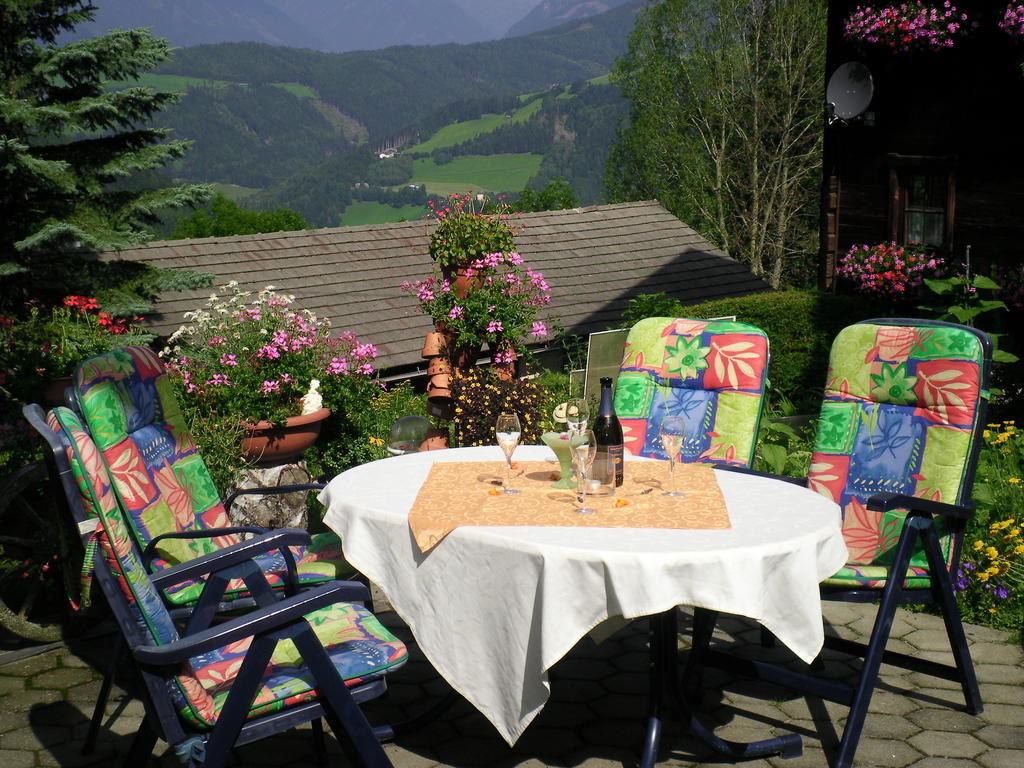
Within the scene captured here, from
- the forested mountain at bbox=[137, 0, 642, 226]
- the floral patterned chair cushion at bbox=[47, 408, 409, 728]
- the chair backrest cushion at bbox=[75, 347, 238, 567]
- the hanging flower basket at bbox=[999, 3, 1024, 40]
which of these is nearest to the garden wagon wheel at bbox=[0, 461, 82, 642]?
the chair backrest cushion at bbox=[75, 347, 238, 567]

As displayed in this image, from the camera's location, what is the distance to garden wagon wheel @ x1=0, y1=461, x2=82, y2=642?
4.15 m

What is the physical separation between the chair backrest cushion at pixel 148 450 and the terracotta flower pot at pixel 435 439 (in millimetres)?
2733

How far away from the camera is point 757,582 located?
102 inches

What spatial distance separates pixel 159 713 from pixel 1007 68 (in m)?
9.69

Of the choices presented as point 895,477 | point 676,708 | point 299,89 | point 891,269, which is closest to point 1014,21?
point 891,269

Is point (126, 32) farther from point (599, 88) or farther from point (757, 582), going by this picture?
point (599, 88)

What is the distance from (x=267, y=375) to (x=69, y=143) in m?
3.15

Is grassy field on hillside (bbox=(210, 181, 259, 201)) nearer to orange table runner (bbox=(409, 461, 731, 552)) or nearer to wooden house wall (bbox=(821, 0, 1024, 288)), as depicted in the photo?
wooden house wall (bbox=(821, 0, 1024, 288))

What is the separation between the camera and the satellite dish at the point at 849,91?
10555 mm

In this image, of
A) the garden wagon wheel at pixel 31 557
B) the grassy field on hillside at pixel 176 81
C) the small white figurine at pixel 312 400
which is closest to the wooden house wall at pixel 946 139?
the small white figurine at pixel 312 400

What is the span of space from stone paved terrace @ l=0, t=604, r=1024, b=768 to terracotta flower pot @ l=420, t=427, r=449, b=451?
2400 millimetres

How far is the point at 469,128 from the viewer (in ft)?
431

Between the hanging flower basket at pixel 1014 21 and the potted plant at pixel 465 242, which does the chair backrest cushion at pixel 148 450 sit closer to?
the potted plant at pixel 465 242

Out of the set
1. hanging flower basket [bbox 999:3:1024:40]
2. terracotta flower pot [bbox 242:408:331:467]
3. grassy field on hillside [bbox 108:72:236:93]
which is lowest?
terracotta flower pot [bbox 242:408:331:467]
